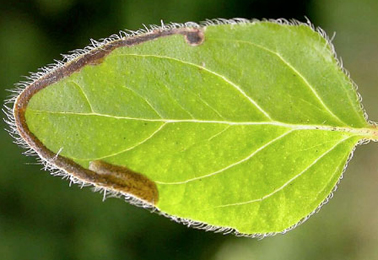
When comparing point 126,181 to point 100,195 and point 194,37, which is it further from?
point 100,195

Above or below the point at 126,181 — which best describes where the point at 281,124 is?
above

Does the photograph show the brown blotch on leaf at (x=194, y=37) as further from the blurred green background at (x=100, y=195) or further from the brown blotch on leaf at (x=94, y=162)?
the blurred green background at (x=100, y=195)

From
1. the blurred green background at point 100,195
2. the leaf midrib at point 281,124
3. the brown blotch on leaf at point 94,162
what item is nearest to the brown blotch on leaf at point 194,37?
the brown blotch on leaf at point 94,162

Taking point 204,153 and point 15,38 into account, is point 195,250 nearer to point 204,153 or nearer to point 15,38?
point 15,38

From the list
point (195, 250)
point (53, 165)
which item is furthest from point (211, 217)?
point (195, 250)

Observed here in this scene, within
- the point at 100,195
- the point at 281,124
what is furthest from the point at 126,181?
the point at 100,195

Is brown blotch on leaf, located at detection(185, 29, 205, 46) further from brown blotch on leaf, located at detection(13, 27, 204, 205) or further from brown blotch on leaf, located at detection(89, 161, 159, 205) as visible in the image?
brown blotch on leaf, located at detection(89, 161, 159, 205)

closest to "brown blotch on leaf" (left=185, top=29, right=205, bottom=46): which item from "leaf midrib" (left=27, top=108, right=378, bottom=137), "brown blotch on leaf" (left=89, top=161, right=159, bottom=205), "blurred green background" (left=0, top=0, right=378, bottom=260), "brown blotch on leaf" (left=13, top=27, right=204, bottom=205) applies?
"brown blotch on leaf" (left=13, top=27, right=204, bottom=205)
